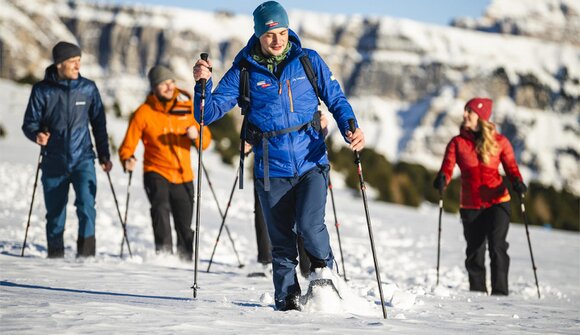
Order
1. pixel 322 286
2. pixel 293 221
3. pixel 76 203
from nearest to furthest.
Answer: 1. pixel 322 286
2. pixel 293 221
3. pixel 76 203

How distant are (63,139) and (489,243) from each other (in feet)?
16.5

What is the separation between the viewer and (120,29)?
170 m

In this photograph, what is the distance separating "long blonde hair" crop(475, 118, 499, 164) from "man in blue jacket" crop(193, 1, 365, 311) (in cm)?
353

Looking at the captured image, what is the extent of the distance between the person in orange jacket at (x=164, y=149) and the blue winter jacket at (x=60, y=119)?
64 cm

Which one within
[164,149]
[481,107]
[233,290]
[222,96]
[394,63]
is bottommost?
[233,290]

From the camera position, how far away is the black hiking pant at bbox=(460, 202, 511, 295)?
8219 mm

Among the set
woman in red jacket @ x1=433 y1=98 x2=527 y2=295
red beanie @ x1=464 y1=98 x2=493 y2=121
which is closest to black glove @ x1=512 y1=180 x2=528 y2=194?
woman in red jacket @ x1=433 y1=98 x2=527 y2=295

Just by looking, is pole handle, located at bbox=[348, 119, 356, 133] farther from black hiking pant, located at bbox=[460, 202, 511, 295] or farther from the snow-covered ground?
black hiking pant, located at bbox=[460, 202, 511, 295]

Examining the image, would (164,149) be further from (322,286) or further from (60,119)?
(322,286)

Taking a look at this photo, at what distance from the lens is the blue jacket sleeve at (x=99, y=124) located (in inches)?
322

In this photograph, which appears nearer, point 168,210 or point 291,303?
point 291,303

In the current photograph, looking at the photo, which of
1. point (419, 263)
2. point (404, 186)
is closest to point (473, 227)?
point (419, 263)

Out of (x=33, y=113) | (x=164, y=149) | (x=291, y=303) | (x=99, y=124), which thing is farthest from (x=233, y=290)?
(x=33, y=113)

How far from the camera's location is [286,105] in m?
5.01
